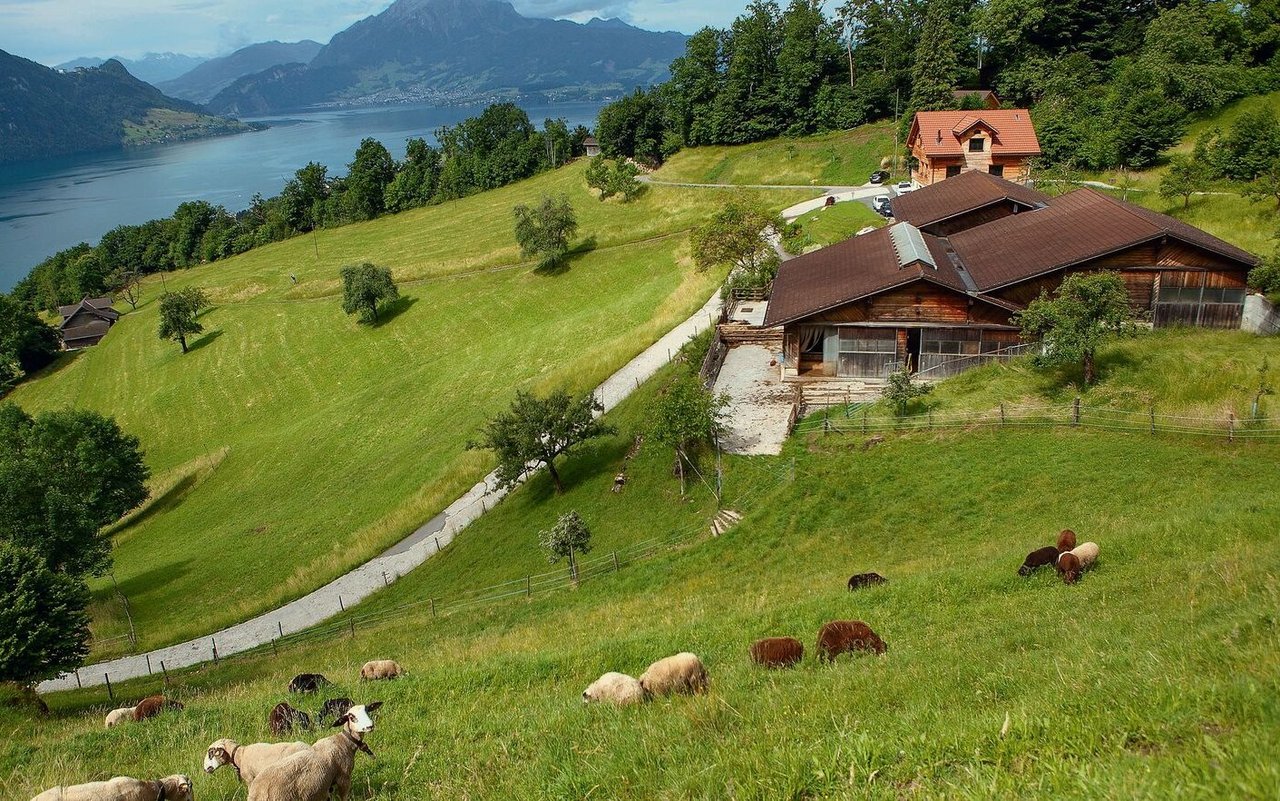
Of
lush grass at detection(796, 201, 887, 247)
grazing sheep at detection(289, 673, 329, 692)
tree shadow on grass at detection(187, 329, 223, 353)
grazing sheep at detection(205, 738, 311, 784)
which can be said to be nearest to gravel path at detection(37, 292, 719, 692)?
grazing sheep at detection(289, 673, 329, 692)

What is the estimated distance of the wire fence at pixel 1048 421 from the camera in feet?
76.7

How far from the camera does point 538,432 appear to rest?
33.5 m

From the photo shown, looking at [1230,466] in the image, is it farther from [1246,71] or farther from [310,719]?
[1246,71]

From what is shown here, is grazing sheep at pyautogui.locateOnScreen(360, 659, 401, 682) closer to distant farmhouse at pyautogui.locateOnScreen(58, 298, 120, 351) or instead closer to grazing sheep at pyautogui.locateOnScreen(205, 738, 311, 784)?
grazing sheep at pyautogui.locateOnScreen(205, 738, 311, 784)

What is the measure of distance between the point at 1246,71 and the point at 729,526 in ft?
217

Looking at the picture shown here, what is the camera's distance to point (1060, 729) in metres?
6.66

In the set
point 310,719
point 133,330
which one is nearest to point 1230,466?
point 310,719

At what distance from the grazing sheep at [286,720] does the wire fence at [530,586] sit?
13535 mm

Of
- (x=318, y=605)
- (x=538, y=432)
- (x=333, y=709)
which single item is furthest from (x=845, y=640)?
(x=318, y=605)

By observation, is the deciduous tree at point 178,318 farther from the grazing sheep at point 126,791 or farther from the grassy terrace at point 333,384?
the grazing sheep at point 126,791

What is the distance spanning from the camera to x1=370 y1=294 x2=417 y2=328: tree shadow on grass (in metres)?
77.8

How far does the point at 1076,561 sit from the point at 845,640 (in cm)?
613

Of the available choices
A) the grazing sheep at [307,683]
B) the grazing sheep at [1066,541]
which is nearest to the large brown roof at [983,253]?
the grazing sheep at [1066,541]

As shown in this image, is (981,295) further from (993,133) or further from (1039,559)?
(993,133)
